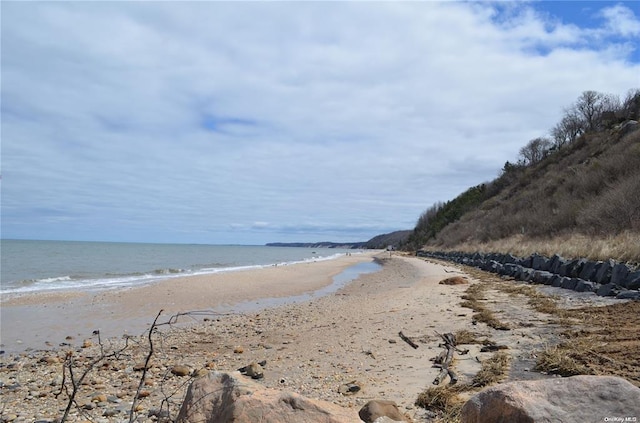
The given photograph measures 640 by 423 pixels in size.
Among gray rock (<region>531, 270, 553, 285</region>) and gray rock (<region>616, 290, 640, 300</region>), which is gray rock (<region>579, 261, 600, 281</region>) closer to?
gray rock (<region>531, 270, 553, 285</region>)

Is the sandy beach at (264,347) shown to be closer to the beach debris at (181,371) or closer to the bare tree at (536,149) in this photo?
the beach debris at (181,371)

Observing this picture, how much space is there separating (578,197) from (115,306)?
88.5 ft

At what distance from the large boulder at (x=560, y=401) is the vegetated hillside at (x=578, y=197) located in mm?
10669

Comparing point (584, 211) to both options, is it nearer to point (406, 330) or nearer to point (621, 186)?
point (621, 186)

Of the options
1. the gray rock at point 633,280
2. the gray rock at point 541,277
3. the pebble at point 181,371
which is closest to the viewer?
the pebble at point 181,371

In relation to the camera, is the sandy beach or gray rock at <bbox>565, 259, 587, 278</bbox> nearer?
the sandy beach

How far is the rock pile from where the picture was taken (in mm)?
10273

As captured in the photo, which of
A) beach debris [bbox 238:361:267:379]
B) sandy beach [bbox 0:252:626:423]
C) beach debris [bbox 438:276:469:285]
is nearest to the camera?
sandy beach [bbox 0:252:626:423]

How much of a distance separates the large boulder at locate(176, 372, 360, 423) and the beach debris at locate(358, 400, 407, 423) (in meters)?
0.77

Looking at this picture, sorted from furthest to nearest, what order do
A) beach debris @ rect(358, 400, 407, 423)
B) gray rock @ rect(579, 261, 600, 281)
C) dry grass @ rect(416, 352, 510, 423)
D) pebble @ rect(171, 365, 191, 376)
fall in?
1. gray rock @ rect(579, 261, 600, 281)
2. pebble @ rect(171, 365, 191, 376)
3. dry grass @ rect(416, 352, 510, 423)
4. beach debris @ rect(358, 400, 407, 423)

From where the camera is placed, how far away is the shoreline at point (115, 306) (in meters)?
10.6

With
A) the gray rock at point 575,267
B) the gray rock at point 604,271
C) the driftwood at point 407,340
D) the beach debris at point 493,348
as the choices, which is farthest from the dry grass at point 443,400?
the gray rock at point 575,267

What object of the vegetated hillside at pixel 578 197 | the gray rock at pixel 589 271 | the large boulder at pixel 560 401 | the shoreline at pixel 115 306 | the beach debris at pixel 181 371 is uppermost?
the vegetated hillside at pixel 578 197

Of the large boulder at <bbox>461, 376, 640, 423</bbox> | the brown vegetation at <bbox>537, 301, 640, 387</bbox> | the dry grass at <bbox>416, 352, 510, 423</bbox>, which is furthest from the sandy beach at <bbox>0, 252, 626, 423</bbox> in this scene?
the large boulder at <bbox>461, 376, 640, 423</bbox>
